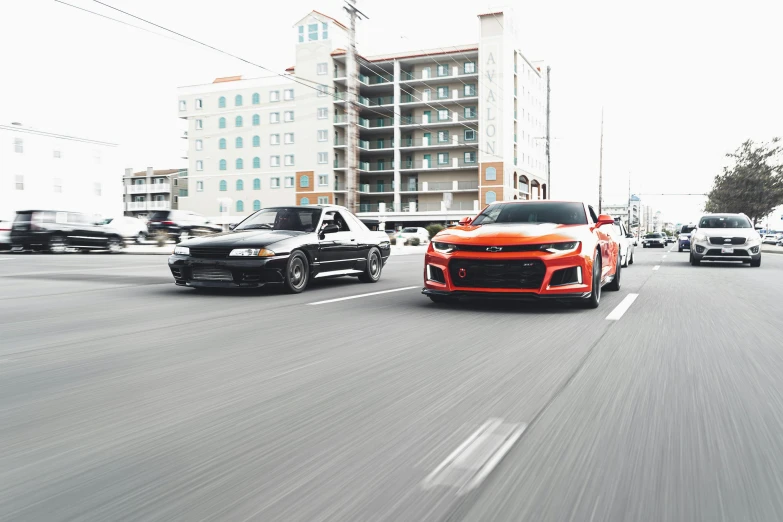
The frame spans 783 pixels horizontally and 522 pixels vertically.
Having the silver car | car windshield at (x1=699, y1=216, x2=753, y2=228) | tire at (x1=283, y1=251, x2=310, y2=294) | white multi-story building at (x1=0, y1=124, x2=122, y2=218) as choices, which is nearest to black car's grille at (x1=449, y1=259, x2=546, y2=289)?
tire at (x1=283, y1=251, x2=310, y2=294)

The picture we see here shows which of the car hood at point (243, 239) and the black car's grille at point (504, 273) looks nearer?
the black car's grille at point (504, 273)

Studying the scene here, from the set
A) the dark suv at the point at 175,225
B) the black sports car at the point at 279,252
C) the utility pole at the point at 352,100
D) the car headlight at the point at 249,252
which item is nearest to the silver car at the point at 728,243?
the utility pole at the point at 352,100

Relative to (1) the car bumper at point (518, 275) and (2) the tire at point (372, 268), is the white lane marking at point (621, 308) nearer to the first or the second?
(1) the car bumper at point (518, 275)

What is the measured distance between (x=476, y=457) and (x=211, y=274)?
7284 mm

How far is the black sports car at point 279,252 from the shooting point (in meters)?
9.23

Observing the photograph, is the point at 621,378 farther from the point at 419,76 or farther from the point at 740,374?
the point at 419,76

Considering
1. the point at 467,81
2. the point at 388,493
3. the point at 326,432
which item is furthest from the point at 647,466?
the point at 467,81

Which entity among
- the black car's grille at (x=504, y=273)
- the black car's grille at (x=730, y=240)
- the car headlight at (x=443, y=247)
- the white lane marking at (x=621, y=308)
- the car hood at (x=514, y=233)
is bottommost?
the white lane marking at (x=621, y=308)

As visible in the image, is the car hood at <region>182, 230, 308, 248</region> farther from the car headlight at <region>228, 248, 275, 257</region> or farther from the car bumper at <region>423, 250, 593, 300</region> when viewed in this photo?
the car bumper at <region>423, 250, 593, 300</region>

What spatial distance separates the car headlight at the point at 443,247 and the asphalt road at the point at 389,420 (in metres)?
1.36

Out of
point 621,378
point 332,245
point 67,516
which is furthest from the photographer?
point 332,245

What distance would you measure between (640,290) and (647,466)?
29.5 ft

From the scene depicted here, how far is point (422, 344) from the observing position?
215 inches

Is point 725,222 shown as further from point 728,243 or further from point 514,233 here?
point 514,233
